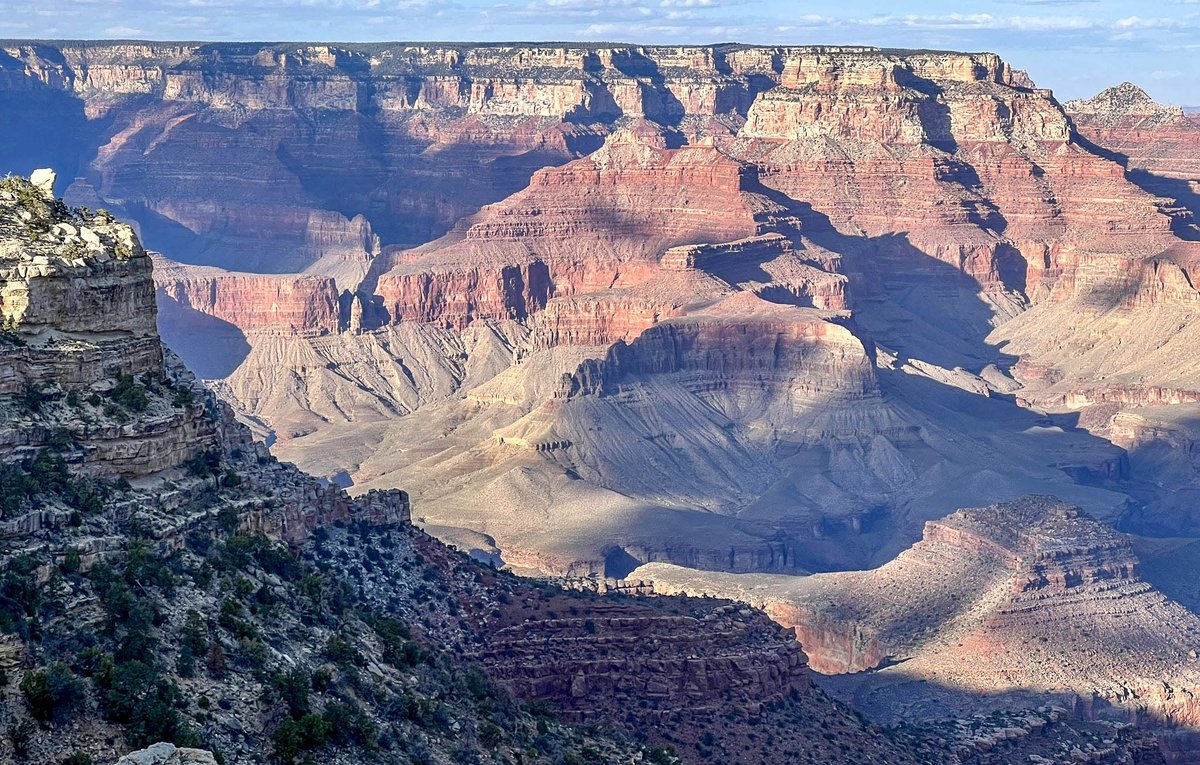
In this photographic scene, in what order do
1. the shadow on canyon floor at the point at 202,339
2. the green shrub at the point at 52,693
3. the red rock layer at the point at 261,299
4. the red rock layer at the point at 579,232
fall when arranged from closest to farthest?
the green shrub at the point at 52,693 < the shadow on canyon floor at the point at 202,339 < the red rock layer at the point at 261,299 < the red rock layer at the point at 579,232

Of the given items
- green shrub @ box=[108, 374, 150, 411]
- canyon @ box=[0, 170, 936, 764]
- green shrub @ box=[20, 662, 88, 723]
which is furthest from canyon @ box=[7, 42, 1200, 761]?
green shrub @ box=[20, 662, 88, 723]

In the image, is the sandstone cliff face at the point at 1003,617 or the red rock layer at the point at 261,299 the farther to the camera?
the red rock layer at the point at 261,299

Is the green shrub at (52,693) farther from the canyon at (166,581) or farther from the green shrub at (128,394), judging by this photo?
the green shrub at (128,394)

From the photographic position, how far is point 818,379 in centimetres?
12975

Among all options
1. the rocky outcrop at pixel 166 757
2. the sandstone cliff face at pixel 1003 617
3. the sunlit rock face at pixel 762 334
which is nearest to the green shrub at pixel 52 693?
the rocky outcrop at pixel 166 757

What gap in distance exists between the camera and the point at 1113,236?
168m

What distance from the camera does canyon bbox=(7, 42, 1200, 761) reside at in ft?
255

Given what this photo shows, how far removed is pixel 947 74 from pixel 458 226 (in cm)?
4095

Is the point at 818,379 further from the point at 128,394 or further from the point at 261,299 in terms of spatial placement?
the point at 128,394

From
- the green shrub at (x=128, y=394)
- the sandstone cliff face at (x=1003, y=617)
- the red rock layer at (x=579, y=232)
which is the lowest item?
the red rock layer at (x=579, y=232)

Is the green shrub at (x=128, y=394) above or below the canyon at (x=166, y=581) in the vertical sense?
above

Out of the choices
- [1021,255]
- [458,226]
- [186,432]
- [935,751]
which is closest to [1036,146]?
[1021,255]

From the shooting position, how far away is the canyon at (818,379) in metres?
77.8

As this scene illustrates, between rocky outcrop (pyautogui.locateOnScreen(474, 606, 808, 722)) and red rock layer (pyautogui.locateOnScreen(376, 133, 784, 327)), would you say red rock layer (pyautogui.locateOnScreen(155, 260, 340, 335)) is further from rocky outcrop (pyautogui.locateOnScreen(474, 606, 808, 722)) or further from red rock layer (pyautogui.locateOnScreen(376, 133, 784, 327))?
rocky outcrop (pyautogui.locateOnScreen(474, 606, 808, 722))
